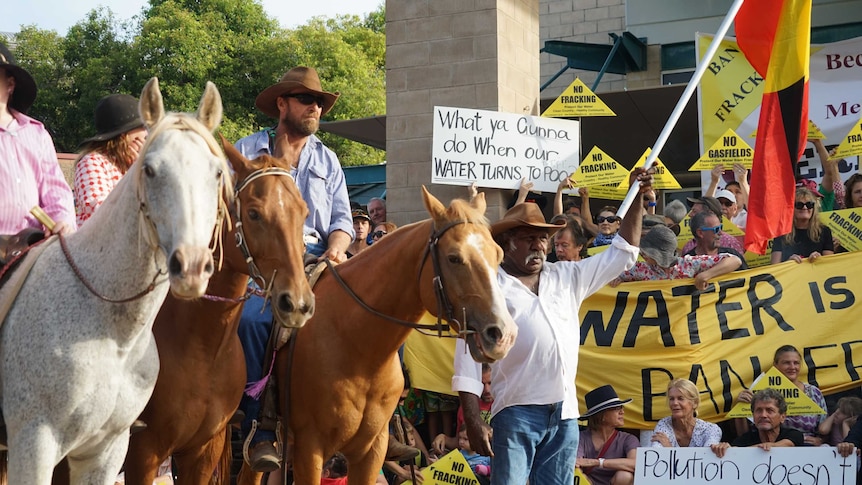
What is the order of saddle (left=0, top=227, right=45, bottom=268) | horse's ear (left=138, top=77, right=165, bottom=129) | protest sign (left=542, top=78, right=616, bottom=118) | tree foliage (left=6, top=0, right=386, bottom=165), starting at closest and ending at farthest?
1. horse's ear (left=138, top=77, right=165, bottom=129)
2. saddle (left=0, top=227, right=45, bottom=268)
3. protest sign (left=542, top=78, right=616, bottom=118)
4. tree foliage (left=6, top=0, right=386, bottom=165)

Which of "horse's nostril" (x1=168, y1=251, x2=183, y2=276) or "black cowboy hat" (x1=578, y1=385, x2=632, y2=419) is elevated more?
"horse's nostril" (x1=168, y1=251, x2=183, y2=276)

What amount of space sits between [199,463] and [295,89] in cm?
260

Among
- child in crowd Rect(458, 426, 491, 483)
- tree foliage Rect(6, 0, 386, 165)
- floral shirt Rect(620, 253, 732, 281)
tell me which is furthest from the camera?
tree foliage Rect(6, 0, 386, 165)

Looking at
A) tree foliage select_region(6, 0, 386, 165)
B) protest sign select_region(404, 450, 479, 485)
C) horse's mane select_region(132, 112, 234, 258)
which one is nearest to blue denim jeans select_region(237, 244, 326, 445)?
horse's mane select_region(132, 112, 234, 258)

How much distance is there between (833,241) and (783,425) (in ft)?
8.12

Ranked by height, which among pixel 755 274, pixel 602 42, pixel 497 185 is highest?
pixel 602 42

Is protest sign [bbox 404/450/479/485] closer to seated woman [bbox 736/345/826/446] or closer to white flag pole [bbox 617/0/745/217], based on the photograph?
white flag pole [bbox 617/0/745/217]

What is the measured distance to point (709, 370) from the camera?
9758mm

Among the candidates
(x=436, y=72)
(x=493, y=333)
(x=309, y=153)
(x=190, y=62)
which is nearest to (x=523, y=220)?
(x=493, y=333)

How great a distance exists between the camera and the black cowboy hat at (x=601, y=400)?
9008 mm

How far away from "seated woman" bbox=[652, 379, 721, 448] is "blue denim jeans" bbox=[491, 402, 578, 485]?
7.55ft

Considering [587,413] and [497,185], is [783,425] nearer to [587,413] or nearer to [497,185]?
[587,413]

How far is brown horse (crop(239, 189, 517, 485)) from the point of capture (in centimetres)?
642

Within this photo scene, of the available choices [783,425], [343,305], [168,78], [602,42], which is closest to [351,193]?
[602,42]
